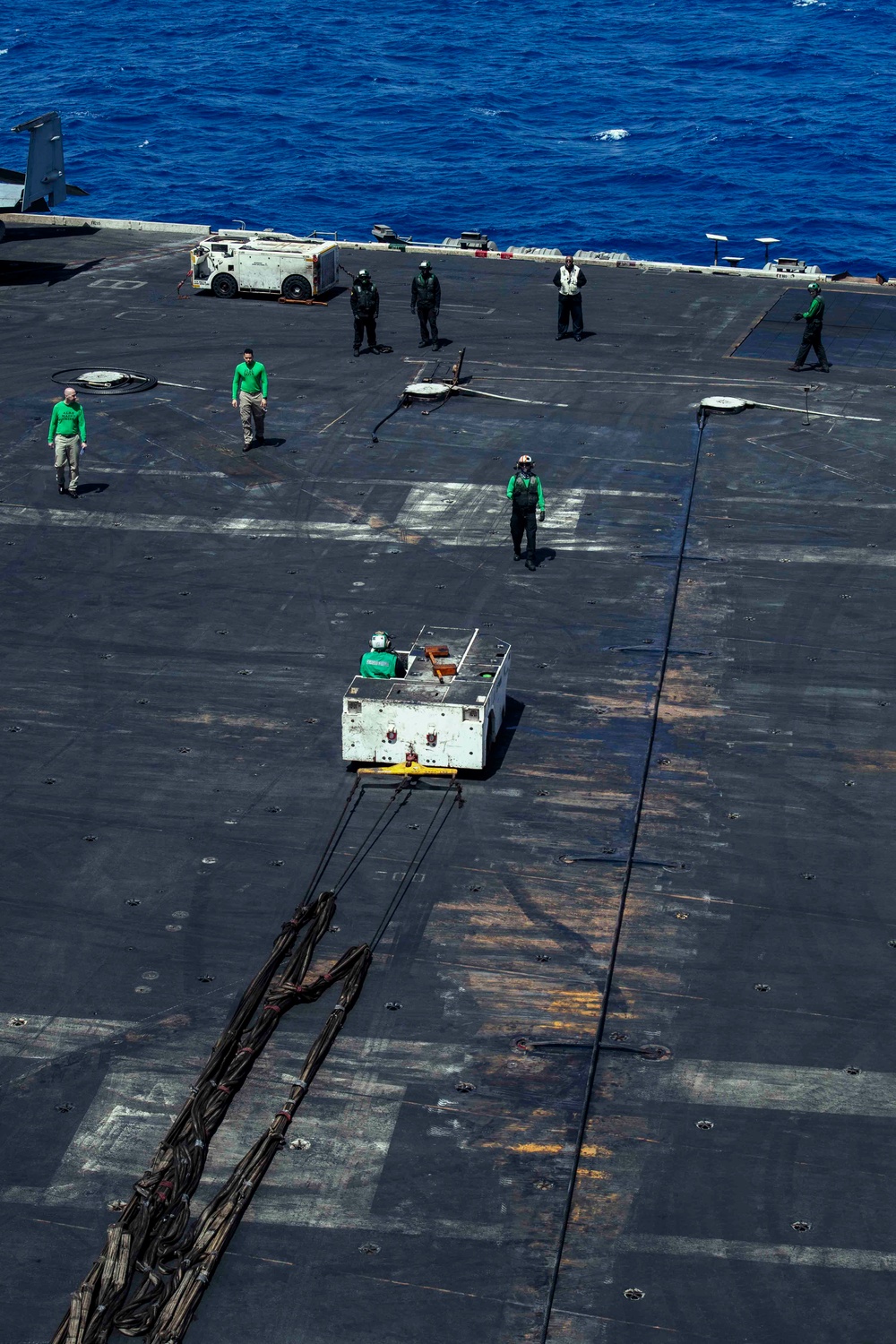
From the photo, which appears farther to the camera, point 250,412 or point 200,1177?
point 250,412

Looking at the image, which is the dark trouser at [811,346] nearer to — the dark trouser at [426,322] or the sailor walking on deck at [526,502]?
the dark trouser at [426,322]

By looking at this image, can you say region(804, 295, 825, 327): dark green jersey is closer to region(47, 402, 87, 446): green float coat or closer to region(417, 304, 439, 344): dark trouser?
region(417, 304, 439, 344): dark trouser

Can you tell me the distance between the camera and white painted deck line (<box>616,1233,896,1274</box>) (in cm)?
1591

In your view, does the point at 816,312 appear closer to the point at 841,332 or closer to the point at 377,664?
the point at 841,332

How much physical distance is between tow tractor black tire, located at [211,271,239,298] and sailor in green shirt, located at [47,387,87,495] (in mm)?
15470

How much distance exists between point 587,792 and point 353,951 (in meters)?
5.29

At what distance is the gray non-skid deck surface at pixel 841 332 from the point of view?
4391cm

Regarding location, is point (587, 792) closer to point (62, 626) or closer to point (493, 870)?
point (493, 870)

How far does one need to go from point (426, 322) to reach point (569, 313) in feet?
13.2

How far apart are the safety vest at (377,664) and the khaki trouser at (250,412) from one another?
42.2ft

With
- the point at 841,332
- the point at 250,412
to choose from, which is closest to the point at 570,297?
the point at 841,332

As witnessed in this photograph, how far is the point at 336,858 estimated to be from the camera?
22578 mm

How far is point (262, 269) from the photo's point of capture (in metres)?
48.9

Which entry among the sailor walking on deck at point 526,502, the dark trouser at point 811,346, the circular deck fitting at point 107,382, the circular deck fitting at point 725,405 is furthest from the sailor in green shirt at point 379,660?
the dark trouser at point 811,346
